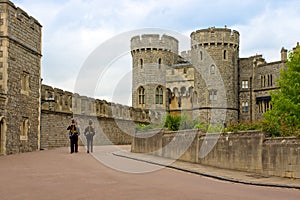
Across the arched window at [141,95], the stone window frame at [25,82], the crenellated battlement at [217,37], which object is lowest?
the stone window frame at [25,82]

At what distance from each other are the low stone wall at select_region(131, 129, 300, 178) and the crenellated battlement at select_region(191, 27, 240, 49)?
27238 mm

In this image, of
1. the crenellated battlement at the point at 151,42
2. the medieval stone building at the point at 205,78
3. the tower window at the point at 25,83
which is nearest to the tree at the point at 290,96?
the medieval stone building at the point at 205,78

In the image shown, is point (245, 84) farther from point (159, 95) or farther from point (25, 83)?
point (25, 83)

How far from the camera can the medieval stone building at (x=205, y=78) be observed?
45.8 meters

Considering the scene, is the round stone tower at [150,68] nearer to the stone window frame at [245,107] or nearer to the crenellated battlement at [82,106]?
the crenellated battlement at [82,106]

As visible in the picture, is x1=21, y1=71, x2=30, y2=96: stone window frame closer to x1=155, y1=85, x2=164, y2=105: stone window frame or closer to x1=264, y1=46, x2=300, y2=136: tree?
x1=264, y1=46, x2=300, y2=136: tree

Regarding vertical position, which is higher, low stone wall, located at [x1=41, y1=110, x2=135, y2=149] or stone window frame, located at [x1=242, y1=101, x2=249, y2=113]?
stone window frame, located at [x1=242, y1=101, x2=249, y2=113]

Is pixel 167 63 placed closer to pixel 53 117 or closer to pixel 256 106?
pixel 256 106

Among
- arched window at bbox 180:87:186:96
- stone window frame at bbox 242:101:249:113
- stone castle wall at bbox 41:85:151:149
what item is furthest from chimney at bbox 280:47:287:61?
stone castle wall at bbox 41:85:151:149

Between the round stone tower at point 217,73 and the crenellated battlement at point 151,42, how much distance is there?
440 centimetres

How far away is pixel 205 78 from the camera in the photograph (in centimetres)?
4616

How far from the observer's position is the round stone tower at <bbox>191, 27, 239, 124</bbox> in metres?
45.4

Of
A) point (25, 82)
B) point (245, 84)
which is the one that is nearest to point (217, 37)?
point (245, 84)

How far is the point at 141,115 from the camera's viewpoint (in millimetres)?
42312
